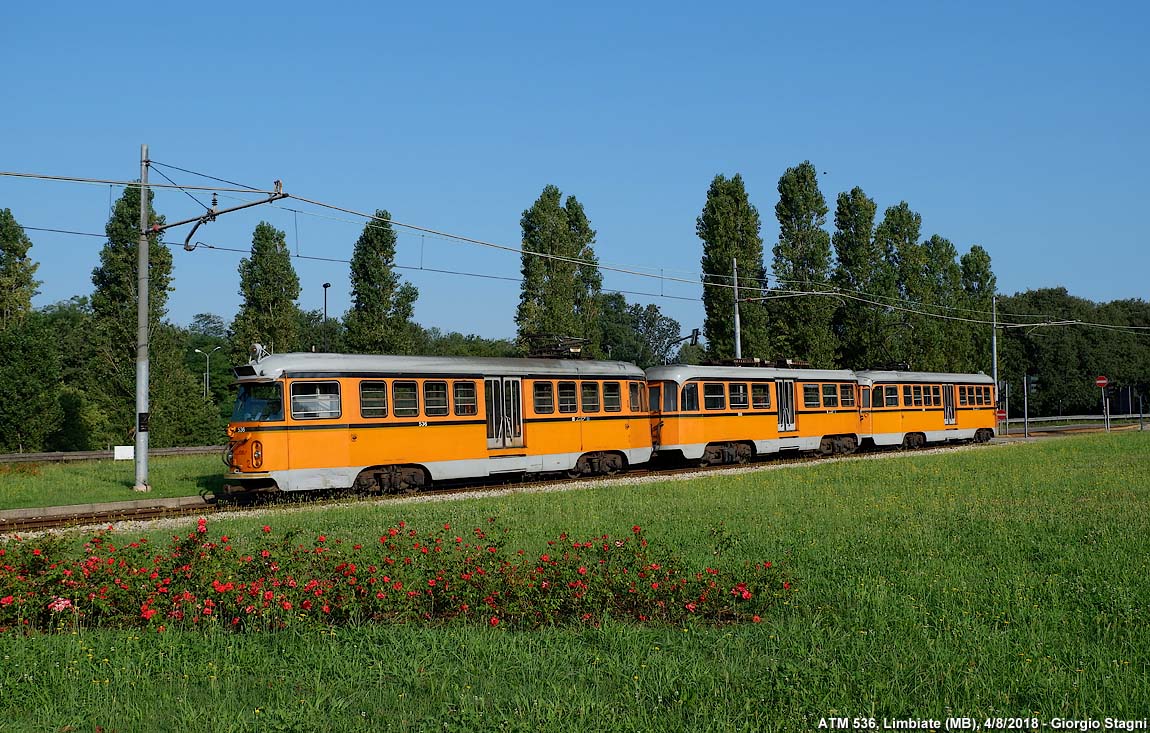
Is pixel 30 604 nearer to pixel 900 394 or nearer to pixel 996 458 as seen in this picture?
pixel 996 458

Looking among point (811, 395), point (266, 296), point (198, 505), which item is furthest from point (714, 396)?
point (266, 296)

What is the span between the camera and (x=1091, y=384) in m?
87.3

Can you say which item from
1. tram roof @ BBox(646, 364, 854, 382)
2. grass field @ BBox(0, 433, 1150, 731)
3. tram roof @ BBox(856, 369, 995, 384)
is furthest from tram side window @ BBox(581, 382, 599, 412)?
tram roof @ BBox(856, 369, 995, 384)

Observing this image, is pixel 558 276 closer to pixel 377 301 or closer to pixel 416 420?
pixel 377 301

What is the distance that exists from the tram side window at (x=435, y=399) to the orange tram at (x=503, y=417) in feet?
0.08

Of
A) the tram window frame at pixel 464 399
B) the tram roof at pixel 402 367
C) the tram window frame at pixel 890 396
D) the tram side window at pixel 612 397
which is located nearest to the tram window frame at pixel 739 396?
the tram side window at pixel 612 397

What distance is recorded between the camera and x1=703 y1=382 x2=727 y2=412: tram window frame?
28.1 m

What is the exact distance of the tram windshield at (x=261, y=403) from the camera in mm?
18641

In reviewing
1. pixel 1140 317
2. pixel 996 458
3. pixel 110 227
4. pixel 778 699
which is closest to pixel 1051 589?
pixel 778 699

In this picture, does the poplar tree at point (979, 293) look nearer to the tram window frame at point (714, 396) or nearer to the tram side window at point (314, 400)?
the tram window frame at point (714, 396)

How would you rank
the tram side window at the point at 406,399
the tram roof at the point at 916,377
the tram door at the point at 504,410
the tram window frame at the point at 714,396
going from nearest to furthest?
the tram side window at the point at 406,399, the tram door at the point at 504,410, the tram window frame at the point at 714,396, the tram roof at the point at 916,377

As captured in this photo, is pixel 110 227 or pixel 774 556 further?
pixel 110 227

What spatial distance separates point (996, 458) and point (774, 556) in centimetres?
1842

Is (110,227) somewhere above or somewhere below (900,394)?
above
